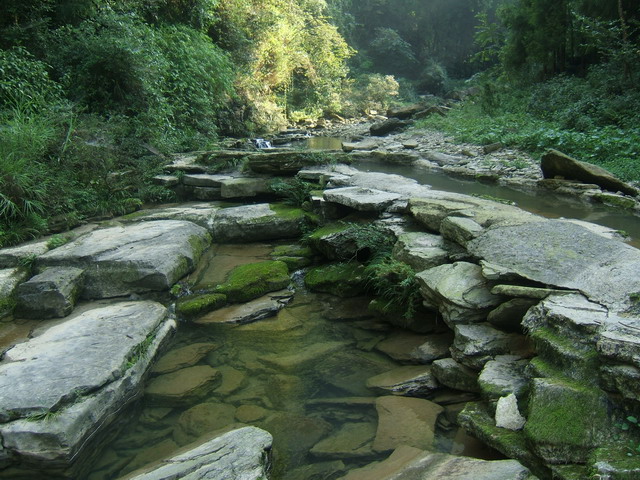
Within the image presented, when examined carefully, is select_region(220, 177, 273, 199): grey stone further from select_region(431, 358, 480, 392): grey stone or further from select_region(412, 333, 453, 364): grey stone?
select_region(431, 358, 480, 392): grey stone

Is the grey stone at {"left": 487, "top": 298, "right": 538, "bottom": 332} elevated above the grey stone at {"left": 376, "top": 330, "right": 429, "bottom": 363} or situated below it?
above

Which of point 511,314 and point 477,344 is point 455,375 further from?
point 511,314

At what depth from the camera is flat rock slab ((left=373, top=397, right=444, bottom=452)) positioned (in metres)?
2.49

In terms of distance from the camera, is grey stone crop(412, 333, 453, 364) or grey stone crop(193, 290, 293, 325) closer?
grey stone crop(412, 333, 453, 364)

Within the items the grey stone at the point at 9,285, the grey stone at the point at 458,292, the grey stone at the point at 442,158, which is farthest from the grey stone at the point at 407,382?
the grey stone at the point at 442,158

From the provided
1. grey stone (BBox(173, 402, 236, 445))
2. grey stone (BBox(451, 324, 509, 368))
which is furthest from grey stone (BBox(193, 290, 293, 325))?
grey stone (BBox(451, 324, 509, 368))

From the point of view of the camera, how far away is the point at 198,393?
3035 millimetres

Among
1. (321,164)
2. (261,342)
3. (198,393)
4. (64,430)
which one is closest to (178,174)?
(321,164)

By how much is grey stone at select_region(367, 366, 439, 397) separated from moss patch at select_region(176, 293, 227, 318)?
153 cm

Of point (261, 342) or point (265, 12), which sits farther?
point (265, 12)

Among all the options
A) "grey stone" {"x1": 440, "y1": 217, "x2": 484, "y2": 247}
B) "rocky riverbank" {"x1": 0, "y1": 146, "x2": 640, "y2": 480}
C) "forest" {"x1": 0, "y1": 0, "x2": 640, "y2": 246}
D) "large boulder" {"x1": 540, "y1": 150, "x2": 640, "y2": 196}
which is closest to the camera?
"rocky riverbank" {"x1": 0, "y1": 146, "x2": 640, "y2": 480}

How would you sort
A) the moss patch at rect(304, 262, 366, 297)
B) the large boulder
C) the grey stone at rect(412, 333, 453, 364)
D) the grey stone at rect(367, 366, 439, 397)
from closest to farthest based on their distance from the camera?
the grey stone at rect(367, 366, 439, 397) → the grey stone at rect(412, 333, 453, 364) → the moss patch at rect(304, 262, 366, 297) → the large boulder

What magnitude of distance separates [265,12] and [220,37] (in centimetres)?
215

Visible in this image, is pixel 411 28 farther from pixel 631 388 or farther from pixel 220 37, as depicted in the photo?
pixel 631 388
